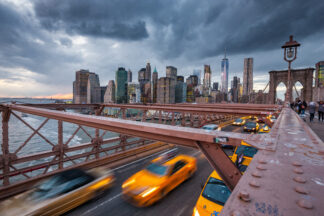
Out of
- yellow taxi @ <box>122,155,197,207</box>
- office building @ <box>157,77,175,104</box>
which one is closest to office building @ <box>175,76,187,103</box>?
office building @ <box>157,77,175,104</box>

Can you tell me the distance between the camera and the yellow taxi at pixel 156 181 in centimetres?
676

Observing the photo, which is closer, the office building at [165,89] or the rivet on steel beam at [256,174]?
the rivet on steel beam at [256,174]

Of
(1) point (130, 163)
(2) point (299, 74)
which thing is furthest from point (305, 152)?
(2) point (299, 74)

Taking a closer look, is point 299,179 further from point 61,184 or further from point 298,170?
point 61,184

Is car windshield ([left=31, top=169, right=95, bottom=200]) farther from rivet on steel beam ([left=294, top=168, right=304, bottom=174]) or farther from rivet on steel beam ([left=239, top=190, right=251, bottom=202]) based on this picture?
rivet on steel beam ([left=294, top=168, right=304, bottom=174])

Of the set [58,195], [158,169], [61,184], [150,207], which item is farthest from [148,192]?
[61,184]

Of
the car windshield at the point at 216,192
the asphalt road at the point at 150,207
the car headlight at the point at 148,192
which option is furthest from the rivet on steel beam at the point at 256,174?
the car headlight at the point at 148,192

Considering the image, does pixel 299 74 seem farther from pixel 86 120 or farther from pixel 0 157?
pixel 0 157

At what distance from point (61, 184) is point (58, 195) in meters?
0.52

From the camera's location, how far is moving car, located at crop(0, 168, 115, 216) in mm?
5758

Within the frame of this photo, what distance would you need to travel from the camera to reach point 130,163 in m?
11.1

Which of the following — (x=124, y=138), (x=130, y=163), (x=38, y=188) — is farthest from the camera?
(x=124, y=138)

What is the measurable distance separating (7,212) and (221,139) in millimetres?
8903

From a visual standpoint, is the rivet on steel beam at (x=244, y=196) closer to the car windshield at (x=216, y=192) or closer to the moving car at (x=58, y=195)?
the car windshield at (x=216, y=192)
